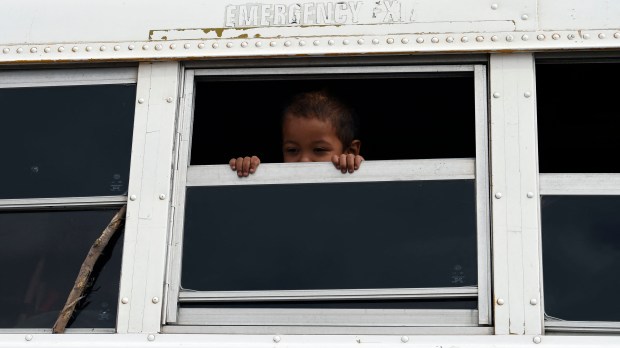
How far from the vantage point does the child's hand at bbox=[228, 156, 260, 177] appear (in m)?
3.31

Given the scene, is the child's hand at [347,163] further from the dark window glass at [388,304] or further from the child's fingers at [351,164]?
the dark window glass at [388,304]

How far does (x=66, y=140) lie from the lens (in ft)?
11.4

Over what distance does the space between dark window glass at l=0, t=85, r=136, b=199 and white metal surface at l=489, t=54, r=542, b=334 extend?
110 centimetres

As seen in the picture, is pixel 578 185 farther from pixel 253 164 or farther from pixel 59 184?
pixel 59 184

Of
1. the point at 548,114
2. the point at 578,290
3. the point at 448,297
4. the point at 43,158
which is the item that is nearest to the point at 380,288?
the point at 448,297

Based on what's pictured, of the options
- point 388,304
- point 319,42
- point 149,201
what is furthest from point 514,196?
point 149,201

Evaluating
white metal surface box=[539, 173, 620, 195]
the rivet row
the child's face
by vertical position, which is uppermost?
the rivet row

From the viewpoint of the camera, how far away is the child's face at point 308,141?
3.71 m

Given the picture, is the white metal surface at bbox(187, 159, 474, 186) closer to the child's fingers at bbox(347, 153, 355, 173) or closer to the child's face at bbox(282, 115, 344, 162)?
the child's fingers at bbox(347, 153, 355, 173)

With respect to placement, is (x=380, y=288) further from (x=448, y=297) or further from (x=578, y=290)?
(x=578, y=290)

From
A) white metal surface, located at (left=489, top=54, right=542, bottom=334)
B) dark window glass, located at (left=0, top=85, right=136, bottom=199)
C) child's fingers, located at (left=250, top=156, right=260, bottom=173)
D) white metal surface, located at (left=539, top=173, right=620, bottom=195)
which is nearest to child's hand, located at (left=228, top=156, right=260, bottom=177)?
child's fingers, located at (left=250, top=156, right=260, bottom=173)

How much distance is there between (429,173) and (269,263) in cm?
53

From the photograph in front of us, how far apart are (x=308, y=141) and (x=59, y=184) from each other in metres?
0.84

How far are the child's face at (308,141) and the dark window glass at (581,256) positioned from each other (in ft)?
2.75
